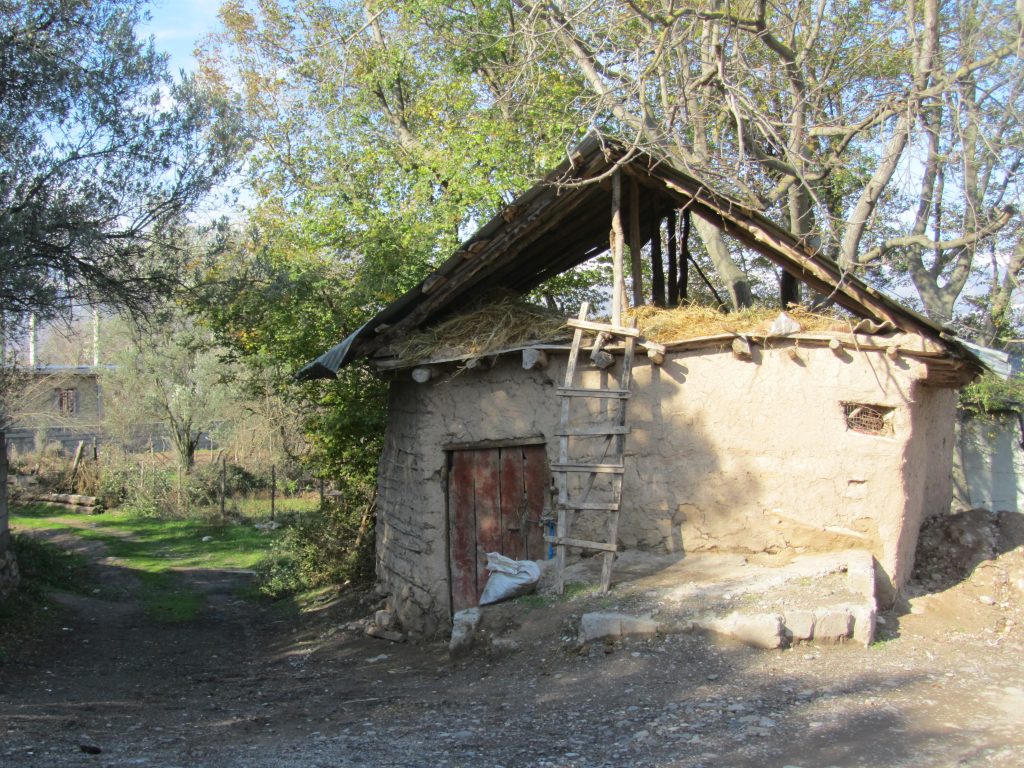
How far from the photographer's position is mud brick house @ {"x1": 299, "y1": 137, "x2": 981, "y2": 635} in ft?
24.1

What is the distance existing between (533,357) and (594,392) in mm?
932

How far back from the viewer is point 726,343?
25.4 ft

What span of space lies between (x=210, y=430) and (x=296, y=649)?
53.6ft

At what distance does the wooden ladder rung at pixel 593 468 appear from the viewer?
7383mm

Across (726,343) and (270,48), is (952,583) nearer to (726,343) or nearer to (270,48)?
(726,343)

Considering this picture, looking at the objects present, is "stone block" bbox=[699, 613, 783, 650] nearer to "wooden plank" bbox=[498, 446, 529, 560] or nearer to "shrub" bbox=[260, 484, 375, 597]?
"wooden plank" bbox=[498, 446, 529, 560]

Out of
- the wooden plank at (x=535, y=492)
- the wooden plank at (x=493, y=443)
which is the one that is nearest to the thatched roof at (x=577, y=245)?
the wooden plank at (x=493, y=443)

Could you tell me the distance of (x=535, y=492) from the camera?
8781 millimetres

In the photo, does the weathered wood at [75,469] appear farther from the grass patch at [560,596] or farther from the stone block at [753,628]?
the stone block at [753,628]

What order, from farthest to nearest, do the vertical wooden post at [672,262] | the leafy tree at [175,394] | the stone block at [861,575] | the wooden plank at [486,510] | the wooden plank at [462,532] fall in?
the leafy tree at [175,394], the vertical wooden post at [672,262], the wooden plank at [462,532], the wooden plank at [486,510], the stone block at [861,575]

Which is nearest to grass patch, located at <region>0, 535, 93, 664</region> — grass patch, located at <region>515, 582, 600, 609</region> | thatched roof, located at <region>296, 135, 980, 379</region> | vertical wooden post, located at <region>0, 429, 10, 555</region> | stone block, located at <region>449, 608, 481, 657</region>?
vertical wooden post, located at <region>0, 429, 10, 555</region>

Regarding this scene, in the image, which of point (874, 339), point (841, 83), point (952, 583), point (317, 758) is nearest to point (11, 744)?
point (317, 758)

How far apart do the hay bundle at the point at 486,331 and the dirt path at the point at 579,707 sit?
293 centimetres

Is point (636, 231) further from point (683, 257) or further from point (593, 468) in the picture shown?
Result: point (593, 468)
